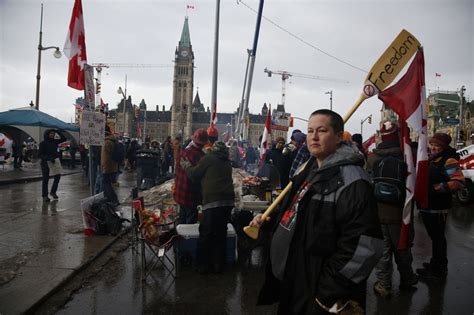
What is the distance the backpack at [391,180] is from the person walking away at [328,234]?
2.43 m

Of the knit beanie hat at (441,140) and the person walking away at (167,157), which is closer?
the knit beanie hat at (441,140)

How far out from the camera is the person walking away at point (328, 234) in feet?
6.56

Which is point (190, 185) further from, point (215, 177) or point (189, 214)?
point (215, 177)

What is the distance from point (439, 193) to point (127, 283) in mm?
4473

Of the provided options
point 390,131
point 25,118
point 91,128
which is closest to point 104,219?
point 91,128

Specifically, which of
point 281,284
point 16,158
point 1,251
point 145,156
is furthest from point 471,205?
point 16,158

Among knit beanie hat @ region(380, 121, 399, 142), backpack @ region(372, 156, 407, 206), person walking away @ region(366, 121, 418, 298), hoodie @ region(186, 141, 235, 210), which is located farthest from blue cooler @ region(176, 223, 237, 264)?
knit beanie hat @ region(380, 121, 399, 142)

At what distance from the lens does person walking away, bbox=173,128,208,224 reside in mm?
5691

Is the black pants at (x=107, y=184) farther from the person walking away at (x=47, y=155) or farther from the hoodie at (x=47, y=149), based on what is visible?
the hoodie at (x=47, y=149)

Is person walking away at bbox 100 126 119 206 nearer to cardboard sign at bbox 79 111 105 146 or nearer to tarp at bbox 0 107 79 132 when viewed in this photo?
cardboard sign at bbox 79 111 105 146

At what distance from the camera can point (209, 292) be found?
457 cm

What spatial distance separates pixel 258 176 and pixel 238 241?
1347 millimetres

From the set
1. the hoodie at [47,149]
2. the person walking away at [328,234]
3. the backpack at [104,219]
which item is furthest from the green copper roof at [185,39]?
the person walking away at [328,234]

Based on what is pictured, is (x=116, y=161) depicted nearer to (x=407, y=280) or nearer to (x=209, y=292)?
(x=209, y=292)
